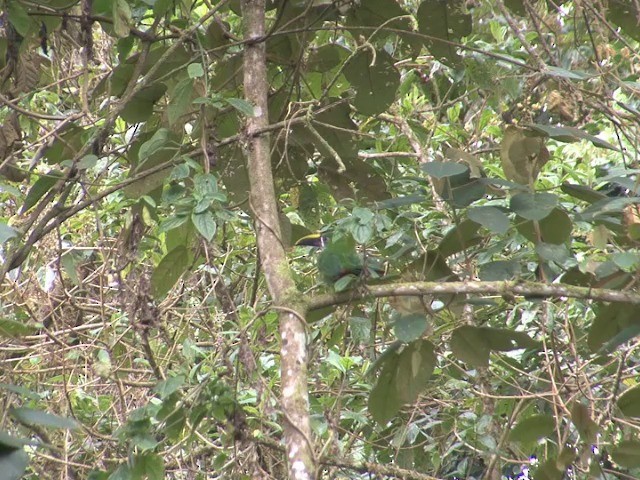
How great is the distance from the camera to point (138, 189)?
172cm

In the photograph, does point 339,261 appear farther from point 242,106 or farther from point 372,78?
point 372,78

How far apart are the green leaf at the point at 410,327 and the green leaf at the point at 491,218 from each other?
0.60 ft

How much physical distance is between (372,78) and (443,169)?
58 cm

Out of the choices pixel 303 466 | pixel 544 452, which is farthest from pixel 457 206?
pixel 544 452

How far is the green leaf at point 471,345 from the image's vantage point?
1543 mm

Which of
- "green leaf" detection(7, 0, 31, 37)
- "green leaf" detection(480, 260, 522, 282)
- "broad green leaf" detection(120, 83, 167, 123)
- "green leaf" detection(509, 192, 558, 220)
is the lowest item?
"green leaf" detection(480, 260, 522, 282)

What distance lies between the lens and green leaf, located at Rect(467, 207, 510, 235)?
1308 mm

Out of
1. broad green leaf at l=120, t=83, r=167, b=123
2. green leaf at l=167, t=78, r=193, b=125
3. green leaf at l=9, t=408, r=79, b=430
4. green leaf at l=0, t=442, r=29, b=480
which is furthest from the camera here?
broad green leaf at l=120, t=83, r=167, b=123

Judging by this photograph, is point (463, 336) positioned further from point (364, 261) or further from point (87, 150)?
point (87, 150)

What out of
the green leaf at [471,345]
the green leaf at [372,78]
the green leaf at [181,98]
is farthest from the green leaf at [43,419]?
the green leaf at [372,78]

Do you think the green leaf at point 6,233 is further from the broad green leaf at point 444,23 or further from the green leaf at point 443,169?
the broad green leaf at point 444,23

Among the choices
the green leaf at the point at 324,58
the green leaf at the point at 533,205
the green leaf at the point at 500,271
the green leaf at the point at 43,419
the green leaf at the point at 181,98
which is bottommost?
the green leaf at the point at 500,271

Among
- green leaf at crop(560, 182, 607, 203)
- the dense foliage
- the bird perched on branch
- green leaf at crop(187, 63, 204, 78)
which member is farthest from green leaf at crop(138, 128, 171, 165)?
green leaf at crop(560, 182, 607, 203)

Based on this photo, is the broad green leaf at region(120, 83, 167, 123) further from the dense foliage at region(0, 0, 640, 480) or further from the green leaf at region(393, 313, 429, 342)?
the green leaf at region(393, 313, 429, 342)
